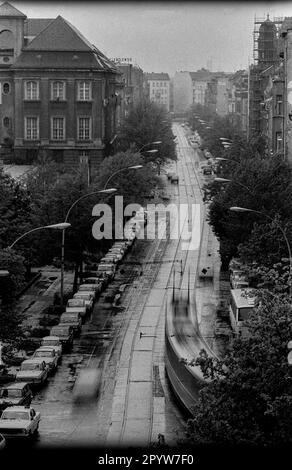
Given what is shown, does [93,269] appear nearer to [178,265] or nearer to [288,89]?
[178,265]

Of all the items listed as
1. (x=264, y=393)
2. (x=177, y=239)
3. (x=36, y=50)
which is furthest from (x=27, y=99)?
(x=264, y=393)

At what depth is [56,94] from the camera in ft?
253

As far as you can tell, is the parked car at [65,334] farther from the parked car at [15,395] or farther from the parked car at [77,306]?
the parked car at [15,395]

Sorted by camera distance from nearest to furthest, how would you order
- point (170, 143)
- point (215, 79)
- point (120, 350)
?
point (120, 350) < point (170, 143) < point (215, 79)

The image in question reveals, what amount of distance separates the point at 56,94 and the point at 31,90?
1.74 metres

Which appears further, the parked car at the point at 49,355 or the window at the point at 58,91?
the window at the point at 58,91

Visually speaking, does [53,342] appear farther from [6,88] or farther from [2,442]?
[6,88]

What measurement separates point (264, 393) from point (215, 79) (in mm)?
175234

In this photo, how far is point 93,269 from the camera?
49188 mm

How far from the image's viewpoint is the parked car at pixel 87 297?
39.4m

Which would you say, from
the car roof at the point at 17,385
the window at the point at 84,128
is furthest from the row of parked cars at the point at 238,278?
the window at the point at 84,128

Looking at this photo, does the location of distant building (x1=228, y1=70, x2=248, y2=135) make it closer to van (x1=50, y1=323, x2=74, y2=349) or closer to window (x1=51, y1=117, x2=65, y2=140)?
window (x1=51, y1=117, x2=65, y2=140)

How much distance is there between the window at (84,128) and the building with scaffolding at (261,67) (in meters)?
14.9

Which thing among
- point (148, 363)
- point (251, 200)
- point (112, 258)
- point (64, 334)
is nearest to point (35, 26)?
point (112, 258)
